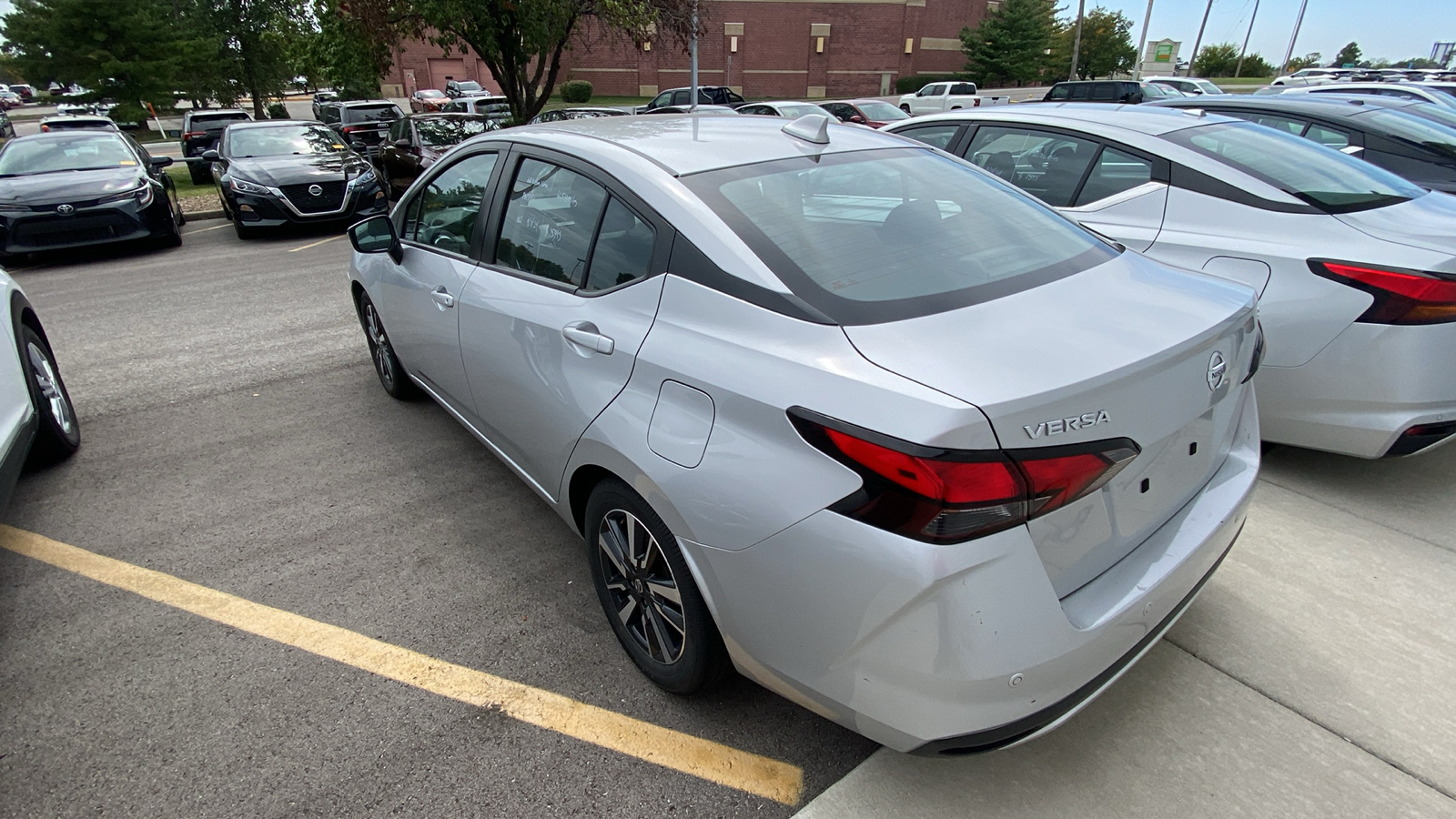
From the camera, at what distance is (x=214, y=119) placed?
18406mm

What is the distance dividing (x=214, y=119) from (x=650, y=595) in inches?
845

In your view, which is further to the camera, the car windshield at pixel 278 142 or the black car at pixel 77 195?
the car windshield at pixel 278 142

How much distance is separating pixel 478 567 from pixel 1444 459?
4591mm

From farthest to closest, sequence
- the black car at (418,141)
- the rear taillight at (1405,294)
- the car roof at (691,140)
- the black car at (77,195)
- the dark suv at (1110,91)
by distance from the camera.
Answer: the dark suv at (1110,91)
the black car at (418,141)
the black car at (77,195)
the rear taillight at (1405,294)
the car roof at (691,140)

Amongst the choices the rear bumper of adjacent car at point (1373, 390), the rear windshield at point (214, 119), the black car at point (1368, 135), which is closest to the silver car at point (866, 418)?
the rear bumper of adjacent car at point (1373, 390)

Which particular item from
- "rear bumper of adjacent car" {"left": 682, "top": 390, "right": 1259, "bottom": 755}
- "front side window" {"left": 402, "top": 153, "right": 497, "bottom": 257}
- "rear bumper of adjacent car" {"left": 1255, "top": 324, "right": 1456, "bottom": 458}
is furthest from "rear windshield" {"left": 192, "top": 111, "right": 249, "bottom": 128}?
"rear bumper of adjacent car" {"left": 1255, "top": 324, "right": 1456, "bottom": 458}

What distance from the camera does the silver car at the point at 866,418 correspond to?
158 centimetres

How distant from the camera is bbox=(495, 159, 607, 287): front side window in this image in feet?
8.44

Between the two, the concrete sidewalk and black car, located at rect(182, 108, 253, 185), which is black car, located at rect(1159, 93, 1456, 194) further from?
black car, located at rect(182, 108, 253, 185)

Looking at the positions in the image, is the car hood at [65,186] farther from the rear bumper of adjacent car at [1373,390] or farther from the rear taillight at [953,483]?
the rear bumper of adjacent car at [1373,390]

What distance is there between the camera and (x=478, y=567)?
10.2ft

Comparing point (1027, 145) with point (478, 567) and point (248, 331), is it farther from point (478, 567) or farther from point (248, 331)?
point (248, 331)

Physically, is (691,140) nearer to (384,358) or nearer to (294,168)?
(384,358)

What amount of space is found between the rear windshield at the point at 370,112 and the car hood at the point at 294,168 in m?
10.6
